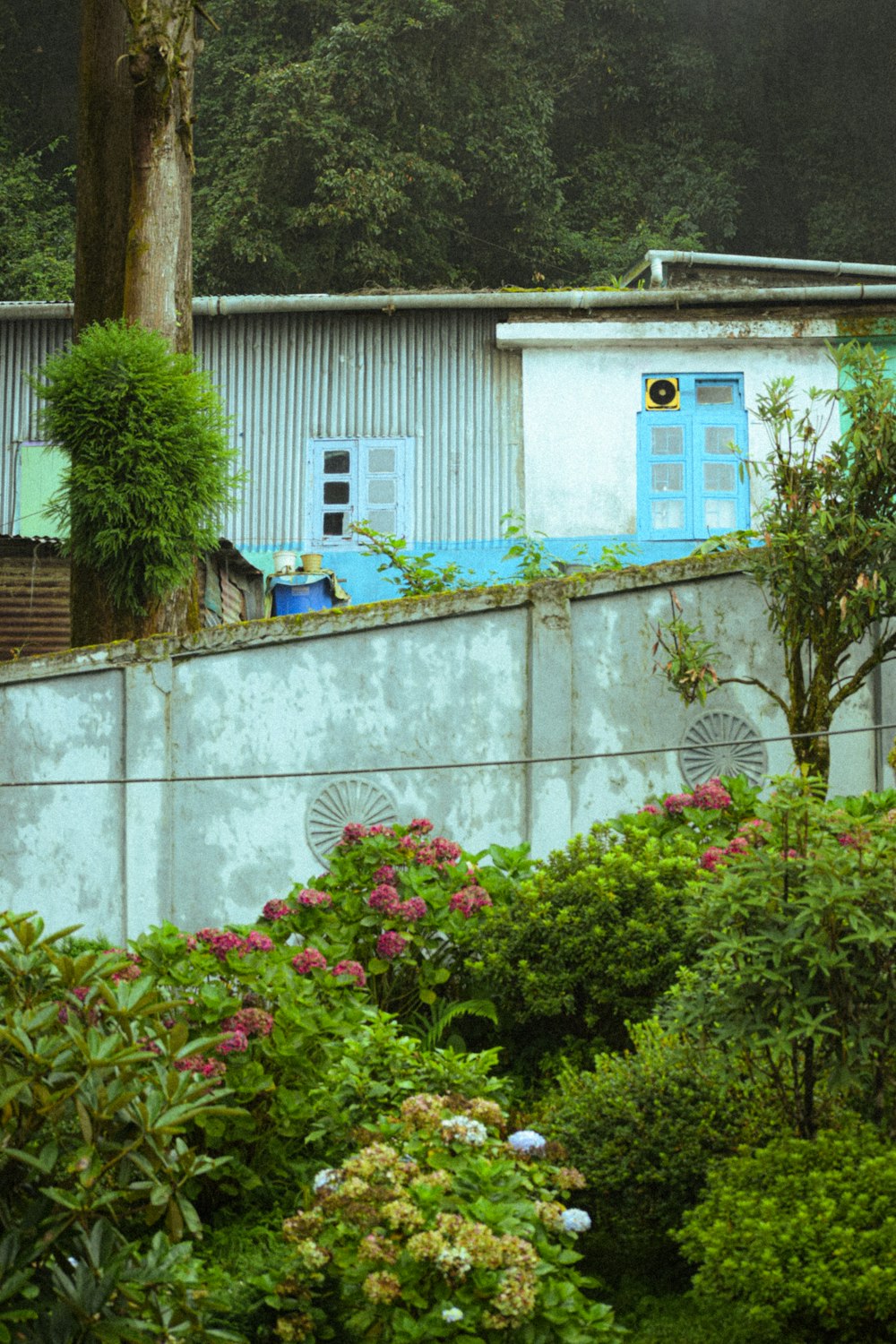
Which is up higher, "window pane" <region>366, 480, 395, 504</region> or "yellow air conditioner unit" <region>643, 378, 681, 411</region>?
"yellow air conditioner unit" <region>643, 378, 681, 411</region>

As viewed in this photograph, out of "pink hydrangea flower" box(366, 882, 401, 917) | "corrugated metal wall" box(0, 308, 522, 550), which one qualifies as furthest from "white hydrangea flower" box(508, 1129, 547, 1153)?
"corrugated metal wall" box(0, 308, 522, 550)

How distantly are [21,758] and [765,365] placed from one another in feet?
29.6

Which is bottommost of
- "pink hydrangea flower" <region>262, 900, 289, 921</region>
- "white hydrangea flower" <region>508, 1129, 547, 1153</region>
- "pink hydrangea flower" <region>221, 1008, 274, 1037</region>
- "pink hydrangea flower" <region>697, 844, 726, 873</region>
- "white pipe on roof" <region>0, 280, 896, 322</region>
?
"white hydrangea flower" <region>508, 1129, 547, 1153</region>

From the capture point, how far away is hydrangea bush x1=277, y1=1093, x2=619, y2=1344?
4.20m

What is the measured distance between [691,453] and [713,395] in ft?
2.05

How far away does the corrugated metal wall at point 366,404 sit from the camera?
49.7 ft

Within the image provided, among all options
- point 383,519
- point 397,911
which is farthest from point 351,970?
point 383,519

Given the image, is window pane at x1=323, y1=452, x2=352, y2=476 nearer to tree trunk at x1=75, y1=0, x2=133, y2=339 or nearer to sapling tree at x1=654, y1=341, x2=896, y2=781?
tree trunk at x1=75, y1=0, x2=133, y2=339

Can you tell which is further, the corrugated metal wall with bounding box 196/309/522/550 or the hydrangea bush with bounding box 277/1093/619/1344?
the corrugated metal wall with bounding box 196/309/522/550

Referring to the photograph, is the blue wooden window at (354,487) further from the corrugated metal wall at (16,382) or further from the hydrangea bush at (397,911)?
the hydrangea bush at (397,911)

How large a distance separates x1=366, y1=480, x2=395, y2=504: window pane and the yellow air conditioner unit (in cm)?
265

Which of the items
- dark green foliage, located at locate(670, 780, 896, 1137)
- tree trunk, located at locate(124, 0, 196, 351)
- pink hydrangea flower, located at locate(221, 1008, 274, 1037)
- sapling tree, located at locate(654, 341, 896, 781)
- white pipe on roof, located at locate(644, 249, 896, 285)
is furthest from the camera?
white pipe on roof, located at locate(644, 249, 896, 285)

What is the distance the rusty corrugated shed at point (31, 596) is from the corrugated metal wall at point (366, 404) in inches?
104

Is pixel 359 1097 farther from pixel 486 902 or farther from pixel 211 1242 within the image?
pixel 486 902
